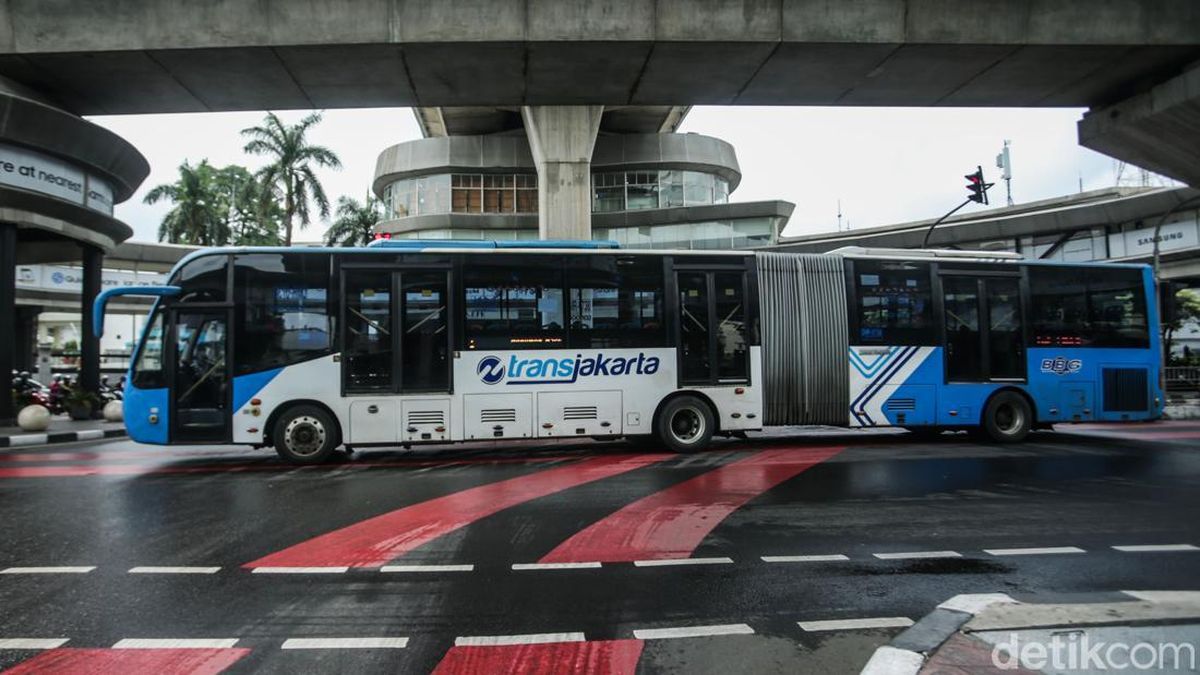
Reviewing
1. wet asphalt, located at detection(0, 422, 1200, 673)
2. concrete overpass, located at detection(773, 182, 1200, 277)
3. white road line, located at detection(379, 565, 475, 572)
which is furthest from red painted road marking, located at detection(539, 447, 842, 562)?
concrete overpass, located at detection(773, 182, 1200, 277)

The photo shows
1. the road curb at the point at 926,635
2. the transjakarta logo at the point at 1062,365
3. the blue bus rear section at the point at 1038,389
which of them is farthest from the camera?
the transjakarta logo at the point at 1062,365

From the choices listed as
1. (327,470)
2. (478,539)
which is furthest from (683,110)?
(478,539)

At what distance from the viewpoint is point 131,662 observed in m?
3.55

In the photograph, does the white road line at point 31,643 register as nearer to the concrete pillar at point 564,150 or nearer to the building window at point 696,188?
the concrete pillar at point 564,150

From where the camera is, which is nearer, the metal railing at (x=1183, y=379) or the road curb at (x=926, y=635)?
the road curb at (x=926, y=635)

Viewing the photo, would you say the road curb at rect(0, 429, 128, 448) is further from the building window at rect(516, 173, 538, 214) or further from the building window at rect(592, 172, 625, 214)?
the building window at rect(592, 172, 625, 214)

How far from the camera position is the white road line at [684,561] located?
5.21 metres

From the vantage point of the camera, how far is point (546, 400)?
1064 cm

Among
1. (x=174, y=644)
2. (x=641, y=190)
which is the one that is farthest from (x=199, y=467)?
(x=641, y=190)

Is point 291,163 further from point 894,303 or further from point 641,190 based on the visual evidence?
point 894,303

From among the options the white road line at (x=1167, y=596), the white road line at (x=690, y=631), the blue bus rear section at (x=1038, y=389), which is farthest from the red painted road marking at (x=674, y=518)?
the white road line at (x=1167, y=596)

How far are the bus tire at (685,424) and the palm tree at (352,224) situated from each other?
3862 cm

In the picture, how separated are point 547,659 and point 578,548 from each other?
2071mm

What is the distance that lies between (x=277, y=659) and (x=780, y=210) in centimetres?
4072
